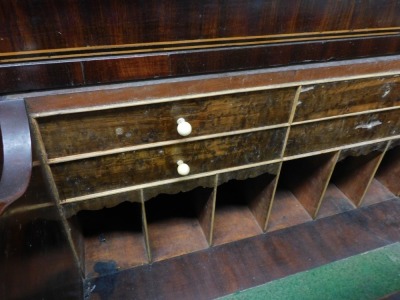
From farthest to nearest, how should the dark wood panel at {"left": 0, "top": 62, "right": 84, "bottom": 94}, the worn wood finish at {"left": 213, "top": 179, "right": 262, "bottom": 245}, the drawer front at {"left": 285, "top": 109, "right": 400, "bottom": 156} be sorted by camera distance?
1. the worn wood finish at {"left": 213, "top": 179, "right": 262, "bottom": 245}
2. the drawer front at {"left": 285, "top": 109, "right": 400, "bottom": 156}
3. the dark wood panel at {"left": 0, "top": 62, "right": 84, "bottom": 94}

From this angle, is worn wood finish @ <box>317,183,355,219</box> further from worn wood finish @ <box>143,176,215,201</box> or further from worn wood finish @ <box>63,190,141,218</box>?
worn wood finish @ <box>63,190,141,218</box>

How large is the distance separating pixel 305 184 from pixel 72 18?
129cm

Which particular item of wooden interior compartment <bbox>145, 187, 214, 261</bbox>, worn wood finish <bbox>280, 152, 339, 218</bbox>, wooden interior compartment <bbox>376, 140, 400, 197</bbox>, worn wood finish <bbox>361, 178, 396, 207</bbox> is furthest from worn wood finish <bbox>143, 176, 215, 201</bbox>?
wooden interior compartment <bbox>376, 140, 400, 197</bbox>

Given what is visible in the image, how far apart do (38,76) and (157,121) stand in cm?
34

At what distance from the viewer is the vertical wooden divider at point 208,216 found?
128cm

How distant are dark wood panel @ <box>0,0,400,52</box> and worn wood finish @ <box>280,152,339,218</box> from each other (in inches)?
23.1

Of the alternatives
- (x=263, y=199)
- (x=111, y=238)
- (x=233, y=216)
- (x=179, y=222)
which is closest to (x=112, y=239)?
(x=111, y=238)

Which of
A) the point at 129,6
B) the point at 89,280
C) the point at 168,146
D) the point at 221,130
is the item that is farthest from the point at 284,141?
the point at 89,280

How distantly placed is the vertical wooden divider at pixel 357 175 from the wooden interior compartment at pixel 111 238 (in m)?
1.13

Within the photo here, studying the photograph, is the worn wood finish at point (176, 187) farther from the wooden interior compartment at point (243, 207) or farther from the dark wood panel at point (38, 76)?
the dark wood panel at point (38, 76)

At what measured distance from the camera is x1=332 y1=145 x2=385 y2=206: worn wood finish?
1.51 m

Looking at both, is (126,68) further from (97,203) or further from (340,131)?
(340,131)

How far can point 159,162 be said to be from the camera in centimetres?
105

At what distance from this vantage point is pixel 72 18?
30.1 inches
